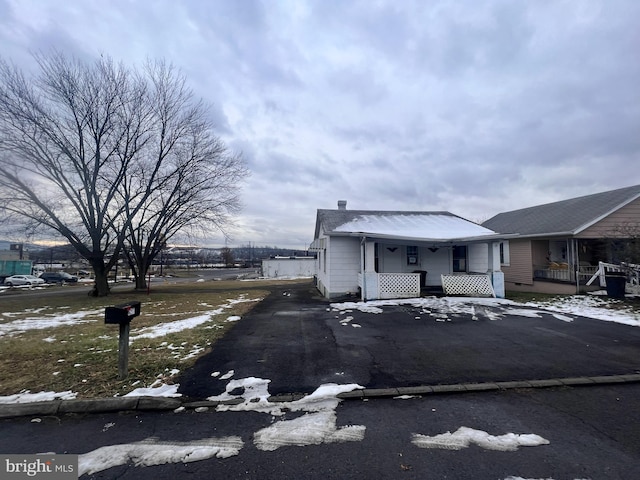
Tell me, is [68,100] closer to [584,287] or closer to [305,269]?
[584,287]

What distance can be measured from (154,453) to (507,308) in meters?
10.5

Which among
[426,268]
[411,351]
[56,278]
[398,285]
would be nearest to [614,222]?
[426,268]

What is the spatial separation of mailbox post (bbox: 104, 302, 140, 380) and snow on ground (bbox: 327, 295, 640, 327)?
5.01m

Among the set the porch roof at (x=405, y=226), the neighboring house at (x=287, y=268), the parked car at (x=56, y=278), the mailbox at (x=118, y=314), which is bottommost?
the parked car at (x=56, y=278)

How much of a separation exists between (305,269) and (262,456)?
142 ft

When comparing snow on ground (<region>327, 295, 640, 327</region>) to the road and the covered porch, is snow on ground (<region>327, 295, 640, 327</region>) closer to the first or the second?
the covered porch

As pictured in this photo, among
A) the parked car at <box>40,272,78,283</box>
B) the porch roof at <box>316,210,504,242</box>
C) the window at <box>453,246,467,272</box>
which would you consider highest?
the porch roof at <box>316,210,504,242</box>

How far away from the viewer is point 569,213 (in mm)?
15703

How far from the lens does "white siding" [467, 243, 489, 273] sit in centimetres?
1385

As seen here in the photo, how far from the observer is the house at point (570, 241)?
13.5 meters

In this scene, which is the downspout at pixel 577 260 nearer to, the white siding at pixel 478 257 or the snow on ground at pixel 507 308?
the snow on ground at pixel 507 308

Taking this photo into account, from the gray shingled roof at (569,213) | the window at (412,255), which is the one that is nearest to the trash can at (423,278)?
the window at (412,255)

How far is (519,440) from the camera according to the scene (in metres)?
2.70

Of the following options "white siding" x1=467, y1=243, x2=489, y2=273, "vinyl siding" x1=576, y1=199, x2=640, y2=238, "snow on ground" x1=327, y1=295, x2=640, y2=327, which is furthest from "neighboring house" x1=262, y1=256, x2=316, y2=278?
"vinyl siding" x1=576, y1=199, x2=640, y2=238
